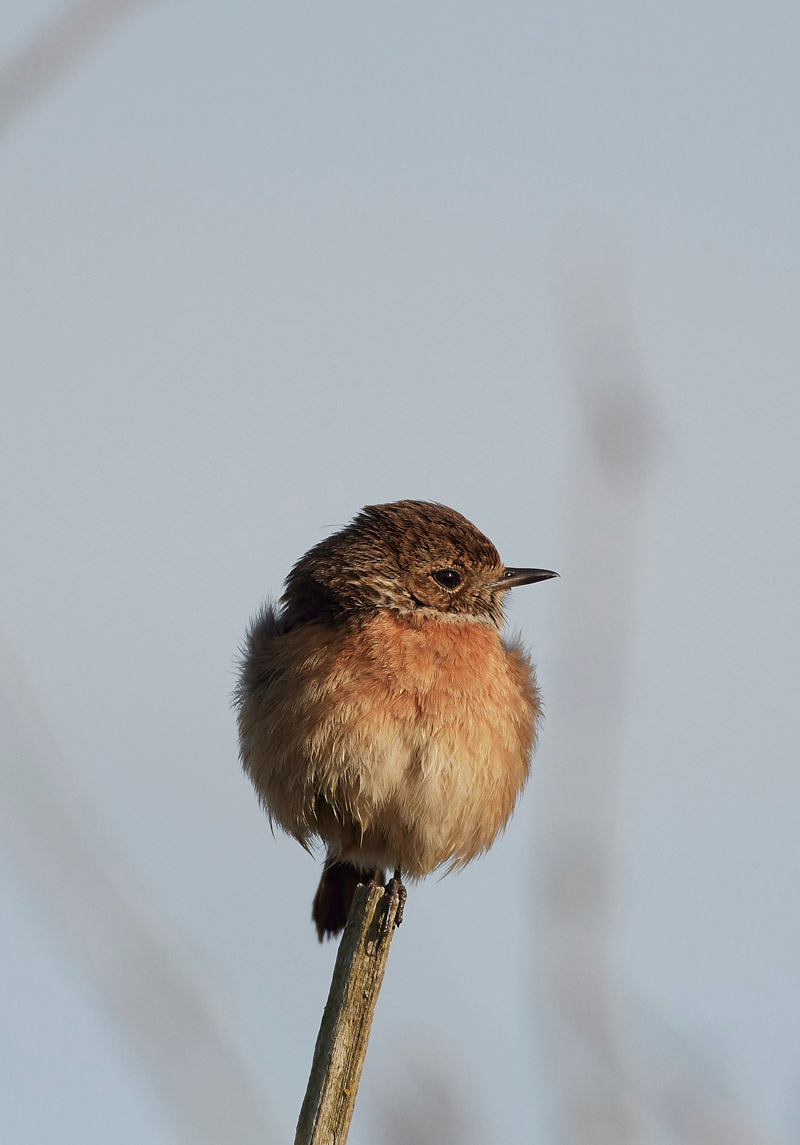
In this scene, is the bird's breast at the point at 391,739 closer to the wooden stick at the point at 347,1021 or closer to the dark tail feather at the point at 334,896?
the dark tail feather at the point at 334,896

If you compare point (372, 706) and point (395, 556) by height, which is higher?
point (395, 556)

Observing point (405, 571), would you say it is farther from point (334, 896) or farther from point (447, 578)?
point (334, 896)

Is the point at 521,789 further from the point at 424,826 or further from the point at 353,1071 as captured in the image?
Result: the point at 353,1071

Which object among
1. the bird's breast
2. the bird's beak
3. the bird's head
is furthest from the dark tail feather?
the bird's beak

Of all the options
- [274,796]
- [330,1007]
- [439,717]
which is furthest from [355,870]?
[330,1007]

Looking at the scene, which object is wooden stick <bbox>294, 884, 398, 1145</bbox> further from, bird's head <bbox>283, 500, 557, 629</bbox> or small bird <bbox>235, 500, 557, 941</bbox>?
bird's head <bbox>283, 500, 557, 629</bbox>

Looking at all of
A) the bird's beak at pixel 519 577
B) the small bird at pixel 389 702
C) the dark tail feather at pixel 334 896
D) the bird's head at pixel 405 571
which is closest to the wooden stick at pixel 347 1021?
the small bird at pixel 389 702

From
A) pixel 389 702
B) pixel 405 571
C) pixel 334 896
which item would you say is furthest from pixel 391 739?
pixel 334 896
